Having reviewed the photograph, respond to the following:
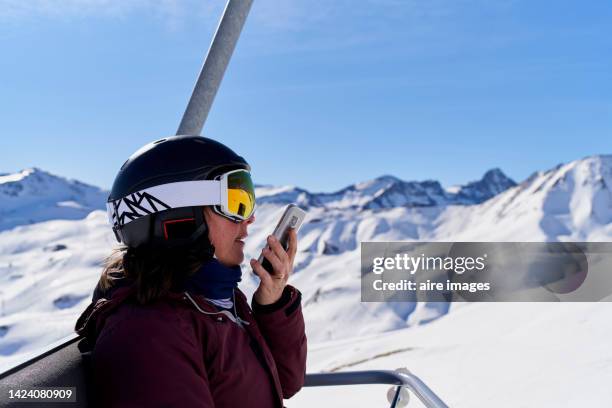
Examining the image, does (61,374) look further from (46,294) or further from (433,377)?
(46,294)

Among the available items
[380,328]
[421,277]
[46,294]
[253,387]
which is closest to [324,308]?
[380,328]

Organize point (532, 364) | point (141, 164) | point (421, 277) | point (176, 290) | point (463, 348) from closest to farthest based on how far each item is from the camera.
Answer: point (176, 290) < point (141, 164) < point (532, 364) < point (463, 348) < point (421, 277)

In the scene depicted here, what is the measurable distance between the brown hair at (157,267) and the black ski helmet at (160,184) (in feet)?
0.10

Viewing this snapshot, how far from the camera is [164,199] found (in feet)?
6.49

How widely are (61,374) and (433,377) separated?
31.0 feet

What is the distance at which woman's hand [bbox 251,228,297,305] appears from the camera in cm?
208

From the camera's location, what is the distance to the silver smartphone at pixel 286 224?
2.17 meters

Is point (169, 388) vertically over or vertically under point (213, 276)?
under

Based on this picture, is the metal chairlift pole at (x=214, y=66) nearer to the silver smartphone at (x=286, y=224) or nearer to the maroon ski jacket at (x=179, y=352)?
the silver smartphone at (x=286, y=224)

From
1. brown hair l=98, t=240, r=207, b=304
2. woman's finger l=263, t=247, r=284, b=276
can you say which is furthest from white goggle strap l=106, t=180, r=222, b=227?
woman's finger l=263, t=247, r=284, b=276

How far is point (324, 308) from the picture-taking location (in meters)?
144

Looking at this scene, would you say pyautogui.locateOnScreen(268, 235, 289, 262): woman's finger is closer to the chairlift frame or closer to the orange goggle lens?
the orange goggle lens

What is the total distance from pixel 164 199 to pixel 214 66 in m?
1.03

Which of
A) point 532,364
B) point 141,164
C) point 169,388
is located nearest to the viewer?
point 169,388
